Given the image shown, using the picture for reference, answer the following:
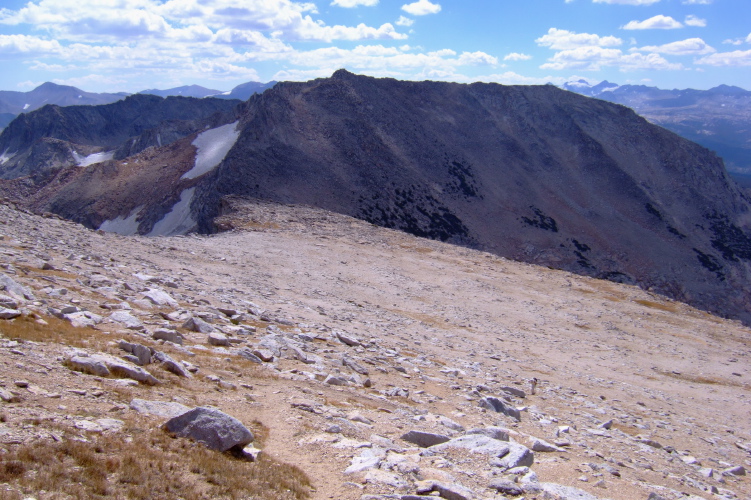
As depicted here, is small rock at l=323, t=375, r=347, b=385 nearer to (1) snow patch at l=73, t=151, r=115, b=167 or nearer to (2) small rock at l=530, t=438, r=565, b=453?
(2) small rock at l=530, t=438, r=565, b=453

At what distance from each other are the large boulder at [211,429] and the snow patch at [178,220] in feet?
156

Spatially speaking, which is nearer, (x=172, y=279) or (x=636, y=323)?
(x=172, y=279)

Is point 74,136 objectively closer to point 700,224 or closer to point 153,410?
point 700,224

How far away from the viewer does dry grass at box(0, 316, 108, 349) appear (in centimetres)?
1072

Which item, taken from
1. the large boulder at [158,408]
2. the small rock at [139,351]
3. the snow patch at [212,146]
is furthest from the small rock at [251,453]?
the snow patch at [212,146]

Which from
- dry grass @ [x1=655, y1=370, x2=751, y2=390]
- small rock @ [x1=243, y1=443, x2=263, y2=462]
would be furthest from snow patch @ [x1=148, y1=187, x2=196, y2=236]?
small rock @ [x1=243, y1=443, x2=263, y2=462]

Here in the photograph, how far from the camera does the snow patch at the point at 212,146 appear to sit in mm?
66875

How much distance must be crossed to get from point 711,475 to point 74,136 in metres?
223

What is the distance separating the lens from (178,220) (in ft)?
188

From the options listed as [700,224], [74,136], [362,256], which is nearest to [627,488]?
[362,256]

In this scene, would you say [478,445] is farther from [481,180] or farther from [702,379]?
[481,180]

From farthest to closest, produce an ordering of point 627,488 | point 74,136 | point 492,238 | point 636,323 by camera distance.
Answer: point 74,136 → point 492,238 → point 636,323 → point 627,488

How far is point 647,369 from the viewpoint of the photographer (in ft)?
82.3

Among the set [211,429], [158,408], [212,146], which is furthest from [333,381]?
[212,146]
